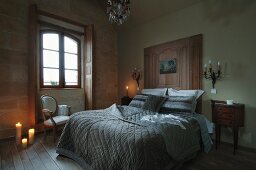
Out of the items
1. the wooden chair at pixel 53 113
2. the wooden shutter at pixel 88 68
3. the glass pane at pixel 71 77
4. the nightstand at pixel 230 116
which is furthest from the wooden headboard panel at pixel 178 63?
the wooden chair at pixel 53 113

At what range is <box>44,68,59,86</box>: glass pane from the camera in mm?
4082

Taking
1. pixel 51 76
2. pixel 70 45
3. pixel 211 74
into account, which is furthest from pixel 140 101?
pixel 70 45

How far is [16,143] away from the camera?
3152mm

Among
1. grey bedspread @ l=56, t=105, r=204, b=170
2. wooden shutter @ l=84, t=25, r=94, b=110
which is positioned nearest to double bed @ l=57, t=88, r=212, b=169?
grey bedspread @ l=56, t=105, r=204, b=170

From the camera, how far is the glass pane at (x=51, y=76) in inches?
161

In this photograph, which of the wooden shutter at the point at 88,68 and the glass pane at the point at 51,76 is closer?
the glass pane at the point at 51,76

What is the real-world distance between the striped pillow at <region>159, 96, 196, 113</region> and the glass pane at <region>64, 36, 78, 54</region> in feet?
9.62

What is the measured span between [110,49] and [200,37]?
2681mm

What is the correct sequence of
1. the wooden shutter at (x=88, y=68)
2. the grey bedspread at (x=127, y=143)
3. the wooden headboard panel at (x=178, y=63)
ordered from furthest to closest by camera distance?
the wooden shutter at (x=88, y=68)
the wooden headboard panel at (x=178, y=63)
the grey bedspread at (x=127, y=143)

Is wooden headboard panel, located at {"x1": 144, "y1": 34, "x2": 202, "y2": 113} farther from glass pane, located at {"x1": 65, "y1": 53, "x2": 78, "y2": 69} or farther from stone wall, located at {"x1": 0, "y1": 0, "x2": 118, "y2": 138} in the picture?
stone wall, located at {"x1": 0, "y1": 0, "x2": 118, "y2": 138}

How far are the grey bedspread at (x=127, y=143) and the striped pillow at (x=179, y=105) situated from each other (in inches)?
12.5

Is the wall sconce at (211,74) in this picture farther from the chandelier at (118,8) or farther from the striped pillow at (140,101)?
the chandelier at (118,8)

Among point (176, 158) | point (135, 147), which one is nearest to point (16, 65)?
point (135, 147)

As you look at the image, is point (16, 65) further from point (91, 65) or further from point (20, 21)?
point (91, 65)
